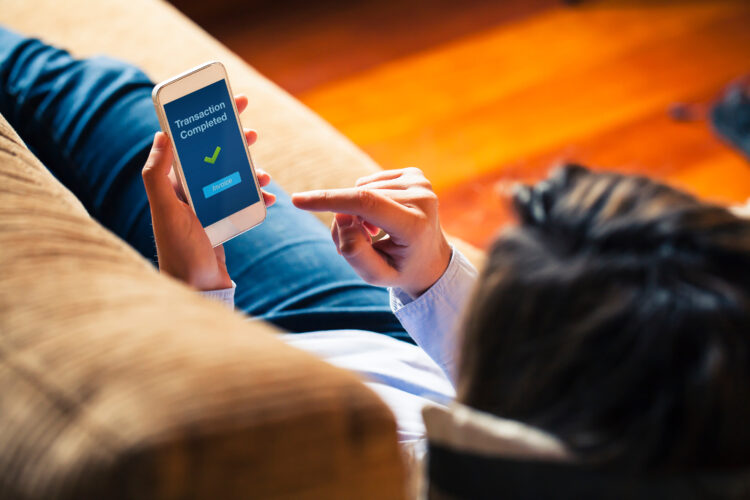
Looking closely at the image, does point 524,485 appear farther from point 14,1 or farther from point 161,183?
point 14,1

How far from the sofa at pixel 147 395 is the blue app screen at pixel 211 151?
313 millimetres

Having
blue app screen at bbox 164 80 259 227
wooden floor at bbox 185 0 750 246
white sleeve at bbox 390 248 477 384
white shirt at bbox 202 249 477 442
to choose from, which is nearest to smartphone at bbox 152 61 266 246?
blue app screen at bbox 164 80 259 227

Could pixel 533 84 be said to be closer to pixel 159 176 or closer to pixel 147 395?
pixel 159 176

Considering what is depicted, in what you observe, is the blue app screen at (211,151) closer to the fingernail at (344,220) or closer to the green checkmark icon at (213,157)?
the green checkmark icon at (213,157)

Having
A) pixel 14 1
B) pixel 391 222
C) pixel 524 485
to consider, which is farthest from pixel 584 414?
pixel 14 1

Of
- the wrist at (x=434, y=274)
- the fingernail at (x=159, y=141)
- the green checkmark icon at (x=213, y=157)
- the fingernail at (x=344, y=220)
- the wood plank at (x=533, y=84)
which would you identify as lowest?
the wood plank at (x=533, y=84)

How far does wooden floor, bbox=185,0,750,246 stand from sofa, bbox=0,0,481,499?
1.40 m

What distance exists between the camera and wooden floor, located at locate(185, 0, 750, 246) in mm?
1904

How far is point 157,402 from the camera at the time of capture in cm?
30

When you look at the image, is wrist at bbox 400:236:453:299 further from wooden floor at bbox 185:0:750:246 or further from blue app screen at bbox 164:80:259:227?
wooden floor at bbox 185:0:750:246

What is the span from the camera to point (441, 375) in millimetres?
806

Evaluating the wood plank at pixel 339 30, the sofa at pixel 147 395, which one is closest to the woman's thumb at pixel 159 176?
the sofa at pixel 147 395

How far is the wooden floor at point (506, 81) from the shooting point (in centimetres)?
190

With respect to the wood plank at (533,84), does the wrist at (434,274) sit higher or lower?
higher
